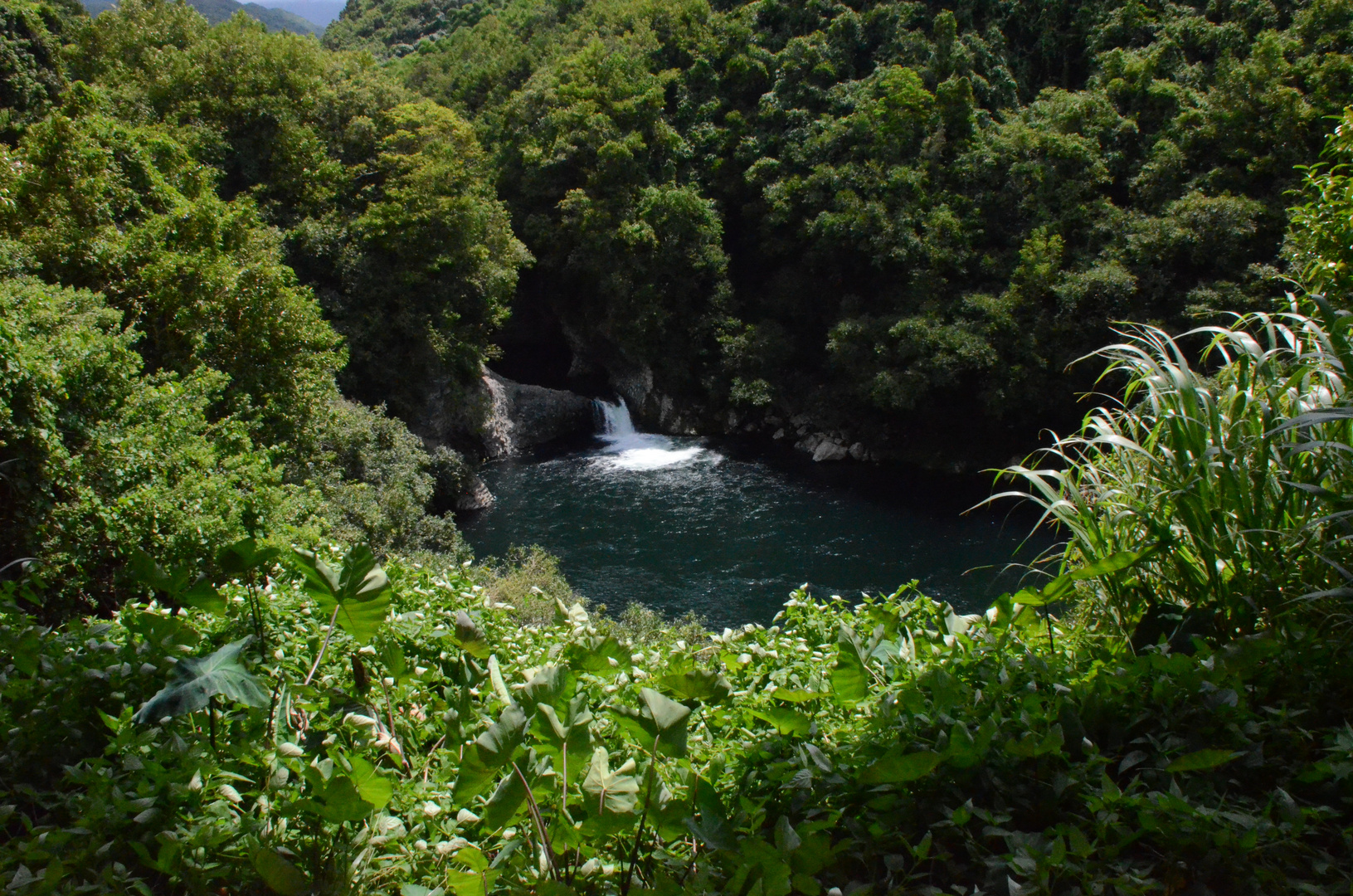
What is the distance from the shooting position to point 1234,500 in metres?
2.22

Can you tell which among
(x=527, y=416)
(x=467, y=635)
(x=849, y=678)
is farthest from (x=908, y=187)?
(x=467, y=635)

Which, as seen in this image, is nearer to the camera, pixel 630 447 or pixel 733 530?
pixel 733 530

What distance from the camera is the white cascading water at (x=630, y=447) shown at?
19047 mm

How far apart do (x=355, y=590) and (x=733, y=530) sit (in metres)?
13.5

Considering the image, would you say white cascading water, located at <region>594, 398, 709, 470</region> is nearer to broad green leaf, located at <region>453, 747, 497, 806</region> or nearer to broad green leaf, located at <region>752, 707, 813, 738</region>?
broad green leaf, located at <region>752, 707, 813, 738</region>

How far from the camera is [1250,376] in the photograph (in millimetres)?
2553

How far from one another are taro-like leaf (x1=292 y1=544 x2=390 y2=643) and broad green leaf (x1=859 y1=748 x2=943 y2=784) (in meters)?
1.01

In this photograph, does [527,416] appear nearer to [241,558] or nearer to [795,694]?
[241,558]

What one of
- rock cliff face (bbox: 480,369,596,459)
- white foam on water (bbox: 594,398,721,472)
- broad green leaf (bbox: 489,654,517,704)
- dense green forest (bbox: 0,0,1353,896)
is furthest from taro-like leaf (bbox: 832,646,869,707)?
rock cliff face (bbox: 480,369,596,459)

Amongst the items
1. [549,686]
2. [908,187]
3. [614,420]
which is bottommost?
[614,420]

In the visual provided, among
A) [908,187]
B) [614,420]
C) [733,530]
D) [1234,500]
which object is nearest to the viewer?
[1234,500]

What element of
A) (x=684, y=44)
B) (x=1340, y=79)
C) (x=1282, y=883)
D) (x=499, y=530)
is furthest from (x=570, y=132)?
(x=1282, y=883)

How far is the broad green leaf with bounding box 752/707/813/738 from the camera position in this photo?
1588 millimetres

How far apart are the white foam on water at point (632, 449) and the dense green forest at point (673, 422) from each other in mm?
1127
